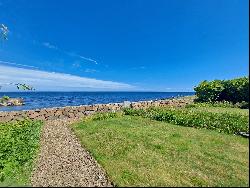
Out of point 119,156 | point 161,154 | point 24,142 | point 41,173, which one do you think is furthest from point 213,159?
point 24,142

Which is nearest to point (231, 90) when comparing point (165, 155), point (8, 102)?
point (165, 155)

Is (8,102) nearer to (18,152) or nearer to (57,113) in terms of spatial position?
(18,152)

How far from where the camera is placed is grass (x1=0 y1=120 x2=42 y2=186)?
890 centimetres

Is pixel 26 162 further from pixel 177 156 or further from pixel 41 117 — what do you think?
pixel 41 117

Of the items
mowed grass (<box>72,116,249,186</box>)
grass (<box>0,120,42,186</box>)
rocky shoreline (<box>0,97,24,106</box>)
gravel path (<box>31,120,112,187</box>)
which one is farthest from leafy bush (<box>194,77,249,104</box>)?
grass (<box>0,120,42,186</box>)

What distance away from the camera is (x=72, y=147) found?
496 inches

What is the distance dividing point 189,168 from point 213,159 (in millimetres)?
838

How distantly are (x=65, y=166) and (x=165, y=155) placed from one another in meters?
3.28

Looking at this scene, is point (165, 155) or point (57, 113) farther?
point (57, 113)

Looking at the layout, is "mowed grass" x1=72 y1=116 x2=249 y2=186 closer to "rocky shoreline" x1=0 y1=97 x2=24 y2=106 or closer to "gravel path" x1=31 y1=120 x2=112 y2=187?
"gravel path" x1=31 y1=120 x2=112 y2=187

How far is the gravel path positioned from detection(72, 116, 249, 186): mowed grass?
0.35 meters

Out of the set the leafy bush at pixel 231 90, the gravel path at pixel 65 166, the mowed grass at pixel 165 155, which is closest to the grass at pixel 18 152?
the gravel path at pixel 65 166

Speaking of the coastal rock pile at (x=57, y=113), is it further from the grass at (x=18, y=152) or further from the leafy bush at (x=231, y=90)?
the leafy bush at (x=231, y=90)

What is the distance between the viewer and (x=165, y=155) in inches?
386
